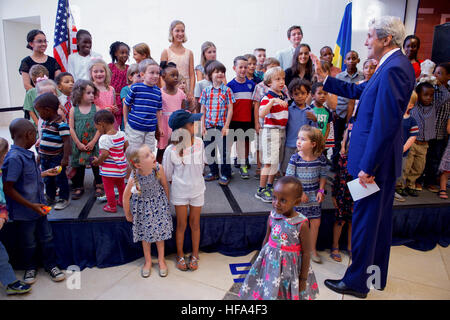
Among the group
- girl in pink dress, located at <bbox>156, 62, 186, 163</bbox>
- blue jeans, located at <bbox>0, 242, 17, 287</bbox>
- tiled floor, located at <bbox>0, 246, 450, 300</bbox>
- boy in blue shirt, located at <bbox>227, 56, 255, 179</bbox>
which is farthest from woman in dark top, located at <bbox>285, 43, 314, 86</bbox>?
blue jeans, located at <bbox>0, 242, 17, 287</bbox>

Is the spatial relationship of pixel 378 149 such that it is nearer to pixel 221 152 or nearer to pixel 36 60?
pixel 221 152

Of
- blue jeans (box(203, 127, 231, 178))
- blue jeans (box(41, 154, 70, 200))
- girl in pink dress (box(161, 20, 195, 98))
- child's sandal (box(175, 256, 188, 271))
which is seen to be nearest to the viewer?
child's sandal (box(175, 256, 188, 271))

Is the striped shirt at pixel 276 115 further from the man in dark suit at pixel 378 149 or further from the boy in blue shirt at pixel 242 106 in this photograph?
the man in dark suit at pixel 378 149

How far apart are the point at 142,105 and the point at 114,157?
0.62 meters

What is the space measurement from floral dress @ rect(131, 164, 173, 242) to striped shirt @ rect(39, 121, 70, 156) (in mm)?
896

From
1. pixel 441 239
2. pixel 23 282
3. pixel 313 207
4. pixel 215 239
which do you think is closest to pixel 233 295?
pixel 215 239

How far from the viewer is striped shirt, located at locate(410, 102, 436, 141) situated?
335 cm

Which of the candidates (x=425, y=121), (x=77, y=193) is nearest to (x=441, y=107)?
(x=425, y=121)

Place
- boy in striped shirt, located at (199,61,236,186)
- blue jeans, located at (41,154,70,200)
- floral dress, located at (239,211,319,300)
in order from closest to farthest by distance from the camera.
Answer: floral dress, located at (239,211,319,300) → blue jeans, located at (41,154,70,200) → boy in striped shirt, located at (199,61,236,186)

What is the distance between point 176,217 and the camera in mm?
2549

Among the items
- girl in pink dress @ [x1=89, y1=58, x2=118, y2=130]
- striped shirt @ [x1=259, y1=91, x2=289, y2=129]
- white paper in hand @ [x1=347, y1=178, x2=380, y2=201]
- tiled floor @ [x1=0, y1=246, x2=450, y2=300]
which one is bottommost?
tiled floor @ [x1=0, y1=246, x2=450, y2=300]

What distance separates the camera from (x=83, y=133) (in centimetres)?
287

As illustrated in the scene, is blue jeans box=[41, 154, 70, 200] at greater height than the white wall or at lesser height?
lesser

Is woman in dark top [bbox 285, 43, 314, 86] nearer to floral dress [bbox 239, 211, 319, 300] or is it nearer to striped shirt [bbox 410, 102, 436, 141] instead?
striped shirt [bbox 410, 102, 436, 141]
